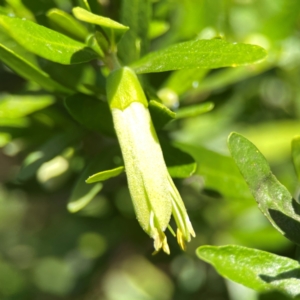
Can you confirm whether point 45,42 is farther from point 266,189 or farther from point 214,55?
point 266,189

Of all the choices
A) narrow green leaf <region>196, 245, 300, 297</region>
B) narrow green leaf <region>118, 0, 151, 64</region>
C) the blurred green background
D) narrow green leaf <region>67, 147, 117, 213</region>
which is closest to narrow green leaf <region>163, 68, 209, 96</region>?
the blurred green background

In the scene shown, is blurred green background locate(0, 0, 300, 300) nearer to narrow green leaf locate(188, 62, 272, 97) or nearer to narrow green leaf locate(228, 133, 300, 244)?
narrow green leaf locate(188, 62, 272, 97)

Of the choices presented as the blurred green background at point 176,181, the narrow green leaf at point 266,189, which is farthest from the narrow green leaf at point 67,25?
the narrow green leaf at point 266,189

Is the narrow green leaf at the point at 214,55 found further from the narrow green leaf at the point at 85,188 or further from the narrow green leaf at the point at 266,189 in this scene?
the narrow green leaf at the point at 85,188

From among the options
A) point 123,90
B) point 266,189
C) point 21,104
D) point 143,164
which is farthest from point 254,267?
point 21,104

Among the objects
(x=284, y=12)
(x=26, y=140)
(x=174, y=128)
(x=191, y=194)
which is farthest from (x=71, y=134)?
(x=284, y=12)

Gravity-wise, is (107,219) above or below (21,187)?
below

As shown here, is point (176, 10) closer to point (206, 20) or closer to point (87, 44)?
point (206, 20)
